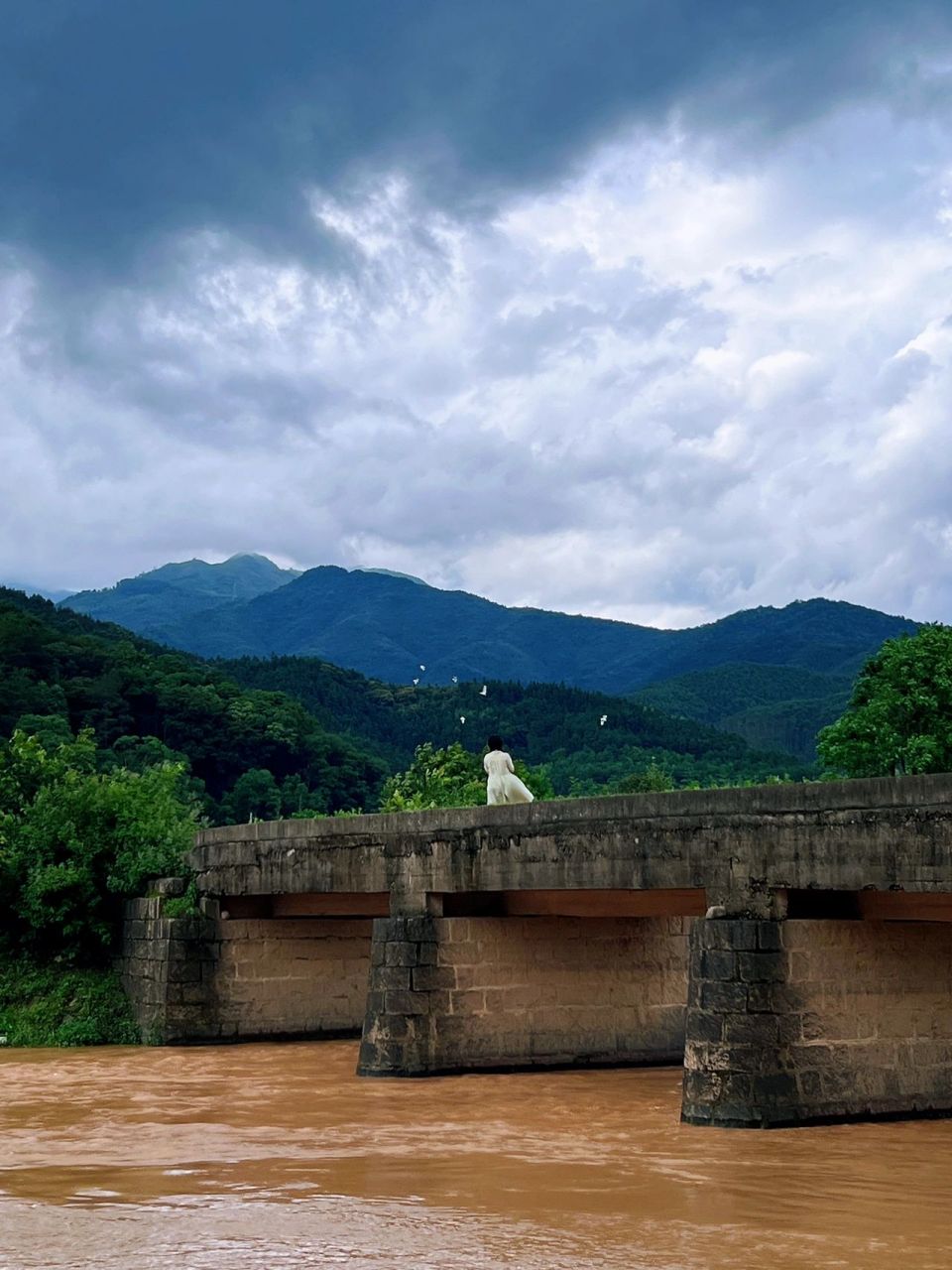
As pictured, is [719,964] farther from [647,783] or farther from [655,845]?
[647,783]

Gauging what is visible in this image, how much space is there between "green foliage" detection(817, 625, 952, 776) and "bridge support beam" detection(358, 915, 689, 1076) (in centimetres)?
2168

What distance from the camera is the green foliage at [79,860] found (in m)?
28.1

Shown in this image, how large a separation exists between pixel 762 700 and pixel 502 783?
14254 centimetres

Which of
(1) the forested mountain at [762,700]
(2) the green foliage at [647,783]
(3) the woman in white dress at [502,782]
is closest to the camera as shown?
(3) the woman in white dress at [502,782]

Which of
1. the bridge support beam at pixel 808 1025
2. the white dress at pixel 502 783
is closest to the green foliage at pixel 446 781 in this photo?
the white dress at pixel 502 783

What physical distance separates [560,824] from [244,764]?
56.0 metres

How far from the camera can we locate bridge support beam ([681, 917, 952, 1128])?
1627cm

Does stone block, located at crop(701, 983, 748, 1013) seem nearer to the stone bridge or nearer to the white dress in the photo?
the stone bridge

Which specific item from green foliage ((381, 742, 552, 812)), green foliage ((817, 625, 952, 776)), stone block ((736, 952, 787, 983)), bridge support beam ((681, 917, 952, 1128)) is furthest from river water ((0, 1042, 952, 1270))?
green foliage ((381, 742, 552, 812))

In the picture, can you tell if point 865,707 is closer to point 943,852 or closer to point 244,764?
point 943,852

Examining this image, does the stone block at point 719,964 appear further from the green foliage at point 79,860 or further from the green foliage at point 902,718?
the green foliage at point 902,718

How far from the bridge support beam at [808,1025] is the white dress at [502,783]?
17.1 ft

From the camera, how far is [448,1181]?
47.0 feet

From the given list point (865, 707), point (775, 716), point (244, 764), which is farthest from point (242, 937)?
point (775, 716)
